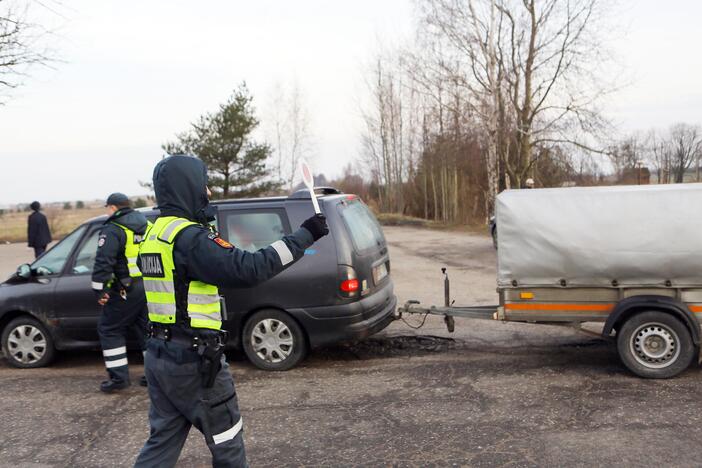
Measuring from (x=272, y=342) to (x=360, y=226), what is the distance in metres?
1.55

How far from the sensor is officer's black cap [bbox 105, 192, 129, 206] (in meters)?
6.33

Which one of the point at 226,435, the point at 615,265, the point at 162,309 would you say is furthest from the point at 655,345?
the point at 162,309

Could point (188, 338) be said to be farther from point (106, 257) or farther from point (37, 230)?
point (37, 230)

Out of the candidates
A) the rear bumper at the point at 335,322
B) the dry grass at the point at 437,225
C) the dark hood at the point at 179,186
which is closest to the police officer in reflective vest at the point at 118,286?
the rear bumper at the point at 335,322

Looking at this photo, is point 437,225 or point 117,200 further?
point 437,225

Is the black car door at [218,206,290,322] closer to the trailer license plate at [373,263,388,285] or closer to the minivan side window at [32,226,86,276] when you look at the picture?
the trailer license plate at [373,263,388,285]

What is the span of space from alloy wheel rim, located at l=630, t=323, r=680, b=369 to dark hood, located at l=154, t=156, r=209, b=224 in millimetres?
4353

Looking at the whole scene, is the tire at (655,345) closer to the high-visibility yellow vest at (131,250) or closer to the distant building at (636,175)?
the high-visibility yellow vest at (131,250)

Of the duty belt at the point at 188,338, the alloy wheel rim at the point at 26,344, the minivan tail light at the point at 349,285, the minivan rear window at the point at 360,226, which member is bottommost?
the alloy wheel rim at the point at 26,344

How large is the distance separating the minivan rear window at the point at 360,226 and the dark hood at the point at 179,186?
3.43m

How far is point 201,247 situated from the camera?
2.97 m

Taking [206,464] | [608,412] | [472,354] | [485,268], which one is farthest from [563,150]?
[206,464]

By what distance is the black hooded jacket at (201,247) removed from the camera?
2.91 meters

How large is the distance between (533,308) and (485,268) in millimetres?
A: 7825
